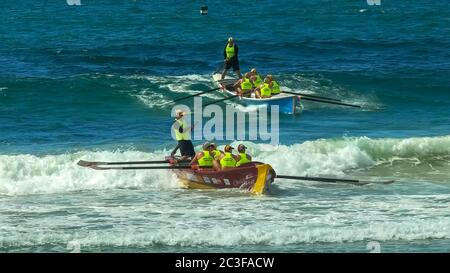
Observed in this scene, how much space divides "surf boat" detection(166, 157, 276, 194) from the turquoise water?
0.24m

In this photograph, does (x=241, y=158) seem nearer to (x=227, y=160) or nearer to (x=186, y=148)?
(x=227, y=160)

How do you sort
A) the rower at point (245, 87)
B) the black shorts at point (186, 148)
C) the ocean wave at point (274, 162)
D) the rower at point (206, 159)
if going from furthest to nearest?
the rower at point (245, 87), the ocean wave at point (274, 162), the black shorts at point (186, 148), the rower at point (206, 159)

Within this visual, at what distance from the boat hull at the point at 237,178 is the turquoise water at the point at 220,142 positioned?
243 millimetres

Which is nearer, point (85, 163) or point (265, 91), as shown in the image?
point (85, 163)

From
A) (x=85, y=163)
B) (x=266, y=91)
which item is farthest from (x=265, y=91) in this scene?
(x=85, y=163)

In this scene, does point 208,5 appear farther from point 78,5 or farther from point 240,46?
point 240,46

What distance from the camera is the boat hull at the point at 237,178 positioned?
2375cm

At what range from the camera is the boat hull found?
23750mm

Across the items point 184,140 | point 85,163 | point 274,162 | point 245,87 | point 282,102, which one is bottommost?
point 274,162

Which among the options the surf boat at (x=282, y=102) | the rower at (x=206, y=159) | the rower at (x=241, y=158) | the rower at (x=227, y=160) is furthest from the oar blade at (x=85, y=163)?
the surf boat at (x=282, y=102)

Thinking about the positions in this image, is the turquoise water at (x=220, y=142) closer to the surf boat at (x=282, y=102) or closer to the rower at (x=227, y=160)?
the surf boat at (x=282, y=102)

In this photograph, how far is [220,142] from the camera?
A: 29.7 metres

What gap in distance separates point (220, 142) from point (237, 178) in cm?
568
